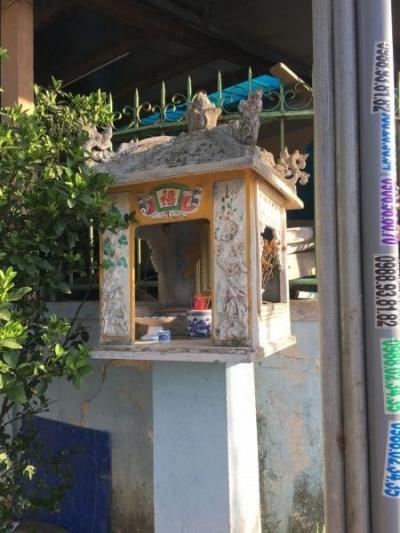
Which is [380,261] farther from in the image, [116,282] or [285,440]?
[285,440]

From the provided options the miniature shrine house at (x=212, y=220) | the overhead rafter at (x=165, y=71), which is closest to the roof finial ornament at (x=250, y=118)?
the miniature shrine house at (x=212, y=220)

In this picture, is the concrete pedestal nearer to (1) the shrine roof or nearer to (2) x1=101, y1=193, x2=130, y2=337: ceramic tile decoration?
(2) x1=101, y1=193, x2=130, y2=337: ceramic tile decoration

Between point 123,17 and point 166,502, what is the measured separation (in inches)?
165

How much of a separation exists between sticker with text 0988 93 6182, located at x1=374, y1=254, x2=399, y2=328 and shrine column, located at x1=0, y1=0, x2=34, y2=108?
9.43ft

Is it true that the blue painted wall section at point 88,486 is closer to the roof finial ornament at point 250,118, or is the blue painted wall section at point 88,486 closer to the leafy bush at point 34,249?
the leafy bush at point 34,249

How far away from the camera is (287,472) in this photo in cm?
282

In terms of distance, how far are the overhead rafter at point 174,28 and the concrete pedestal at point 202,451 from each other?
140 inches

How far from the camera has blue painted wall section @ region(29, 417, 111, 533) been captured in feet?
10.2

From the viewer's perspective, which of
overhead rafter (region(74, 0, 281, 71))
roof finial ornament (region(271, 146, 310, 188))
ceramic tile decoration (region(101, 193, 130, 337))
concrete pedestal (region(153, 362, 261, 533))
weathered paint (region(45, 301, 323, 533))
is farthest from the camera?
overhead rafter (region(74, 0, 281, 71))

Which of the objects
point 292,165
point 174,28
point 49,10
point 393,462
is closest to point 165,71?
point 174,28

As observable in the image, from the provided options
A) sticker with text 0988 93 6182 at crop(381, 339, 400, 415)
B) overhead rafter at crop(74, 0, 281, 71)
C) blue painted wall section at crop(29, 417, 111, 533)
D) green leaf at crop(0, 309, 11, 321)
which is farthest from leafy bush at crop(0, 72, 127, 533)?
overhead rafter at crop(74, 0, 281, 71)

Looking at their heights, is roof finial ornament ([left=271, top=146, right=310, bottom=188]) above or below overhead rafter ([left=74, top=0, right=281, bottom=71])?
below

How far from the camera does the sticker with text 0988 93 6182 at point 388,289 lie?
152 centimetres

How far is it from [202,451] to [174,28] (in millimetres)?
4377
